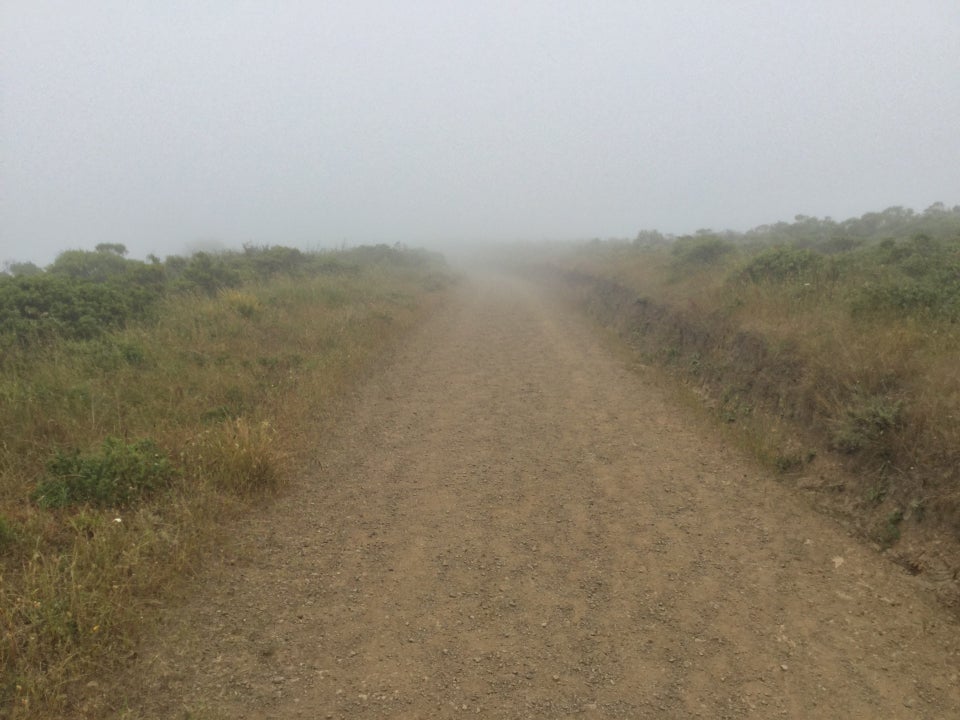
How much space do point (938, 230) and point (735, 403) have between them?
11665 mm

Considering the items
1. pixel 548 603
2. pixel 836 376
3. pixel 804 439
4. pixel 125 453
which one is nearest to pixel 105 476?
pixel 125 453

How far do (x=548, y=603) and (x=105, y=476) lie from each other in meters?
4.01

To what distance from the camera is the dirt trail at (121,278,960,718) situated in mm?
3275

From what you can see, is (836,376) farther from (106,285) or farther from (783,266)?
(106,285)

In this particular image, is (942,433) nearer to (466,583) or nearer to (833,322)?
(833,322)

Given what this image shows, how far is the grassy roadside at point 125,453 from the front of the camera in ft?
11.2

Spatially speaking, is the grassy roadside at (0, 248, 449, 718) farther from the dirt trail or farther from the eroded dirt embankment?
the eroded dirt embankment

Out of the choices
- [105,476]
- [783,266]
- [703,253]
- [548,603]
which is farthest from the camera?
[703,253]

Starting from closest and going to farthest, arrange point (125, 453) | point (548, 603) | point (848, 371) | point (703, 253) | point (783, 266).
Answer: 1. point (548, 603)
2. point (125, 453)
3. point (848, 371)
4. point (783, 266)
5. point (703, 253)

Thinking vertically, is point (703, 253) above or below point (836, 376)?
above

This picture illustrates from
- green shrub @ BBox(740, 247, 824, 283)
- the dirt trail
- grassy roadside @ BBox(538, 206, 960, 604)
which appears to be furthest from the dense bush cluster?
green shrub @ BBox(740, 247, 824, 283)

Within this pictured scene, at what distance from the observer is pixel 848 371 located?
6.21m

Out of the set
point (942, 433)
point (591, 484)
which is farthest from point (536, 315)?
point (942, 433)

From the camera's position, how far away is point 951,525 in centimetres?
436
